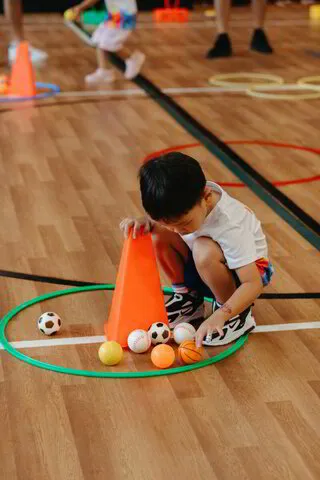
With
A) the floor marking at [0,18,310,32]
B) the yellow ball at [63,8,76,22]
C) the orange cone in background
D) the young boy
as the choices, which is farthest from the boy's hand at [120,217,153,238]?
the floor marking at [0,18,310,32]

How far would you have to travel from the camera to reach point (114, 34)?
6203 mm

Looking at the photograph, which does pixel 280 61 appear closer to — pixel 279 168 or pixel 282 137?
pixel 282 137

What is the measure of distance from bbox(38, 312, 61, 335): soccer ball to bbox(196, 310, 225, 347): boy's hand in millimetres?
466

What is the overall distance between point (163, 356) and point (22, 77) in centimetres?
362

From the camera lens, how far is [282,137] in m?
4.97

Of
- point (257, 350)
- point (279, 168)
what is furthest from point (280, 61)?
point (257, 350)

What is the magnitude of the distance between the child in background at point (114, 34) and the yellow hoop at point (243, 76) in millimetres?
549

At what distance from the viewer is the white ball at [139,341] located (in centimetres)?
262

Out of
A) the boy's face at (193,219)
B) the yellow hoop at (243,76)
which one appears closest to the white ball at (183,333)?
the boy's face at (193,219)

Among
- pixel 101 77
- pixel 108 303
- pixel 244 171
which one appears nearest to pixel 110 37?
pixel 101 77

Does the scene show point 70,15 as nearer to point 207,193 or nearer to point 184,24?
point 184,24

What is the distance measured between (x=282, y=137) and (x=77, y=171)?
1235 mm

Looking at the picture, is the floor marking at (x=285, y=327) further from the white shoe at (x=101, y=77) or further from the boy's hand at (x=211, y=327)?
the white shoe at (x=101, y=77)

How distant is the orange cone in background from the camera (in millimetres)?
5715
